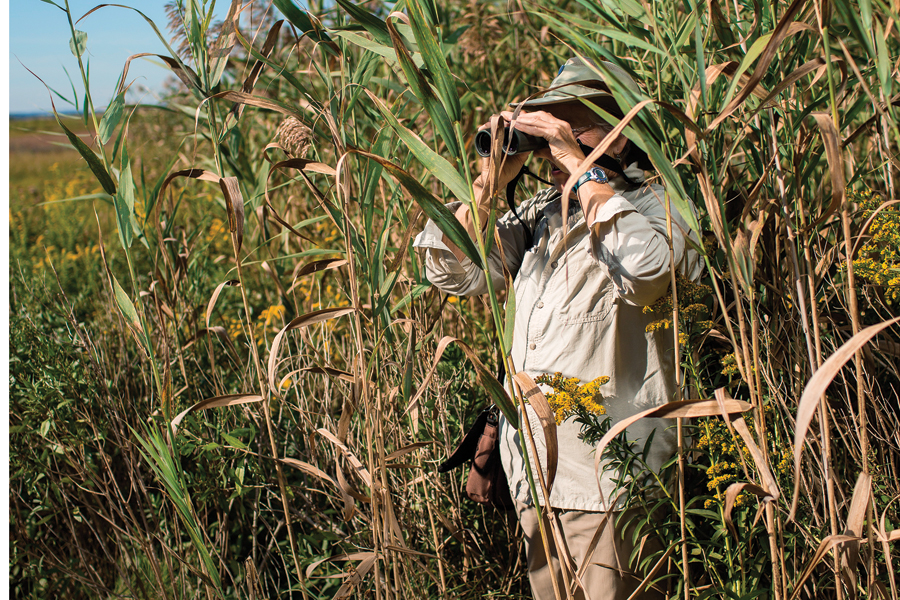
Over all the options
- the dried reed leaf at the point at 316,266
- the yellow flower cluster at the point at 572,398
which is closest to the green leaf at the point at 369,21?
the dried reed leaf at the point at 316,266

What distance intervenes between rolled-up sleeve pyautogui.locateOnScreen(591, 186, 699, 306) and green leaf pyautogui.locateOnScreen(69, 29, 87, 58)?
0.89 metres

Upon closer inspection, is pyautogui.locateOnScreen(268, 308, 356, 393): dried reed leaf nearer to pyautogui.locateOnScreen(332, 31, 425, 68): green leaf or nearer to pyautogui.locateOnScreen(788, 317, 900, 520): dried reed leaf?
pyautogui.locateOnScreen(332, 31, 425, 68): green leaf

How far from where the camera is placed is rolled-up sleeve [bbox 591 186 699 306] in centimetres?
104

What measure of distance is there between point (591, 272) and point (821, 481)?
1.72 feet

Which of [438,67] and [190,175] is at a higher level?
[438,67]

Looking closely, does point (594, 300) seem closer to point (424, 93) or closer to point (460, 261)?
point (460, 261)

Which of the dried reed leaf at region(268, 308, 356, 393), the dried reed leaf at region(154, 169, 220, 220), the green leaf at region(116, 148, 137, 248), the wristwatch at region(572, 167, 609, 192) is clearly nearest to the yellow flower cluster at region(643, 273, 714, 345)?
the wristwatch at region(572, 167, 609, 192)

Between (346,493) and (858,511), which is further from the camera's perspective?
(346,493)

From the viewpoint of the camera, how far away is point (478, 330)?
202cm

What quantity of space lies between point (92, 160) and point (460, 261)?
733 millimetres

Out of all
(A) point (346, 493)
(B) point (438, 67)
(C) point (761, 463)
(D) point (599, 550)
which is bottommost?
(D) point (599, 550)

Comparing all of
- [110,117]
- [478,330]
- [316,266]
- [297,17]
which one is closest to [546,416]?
[316,266]

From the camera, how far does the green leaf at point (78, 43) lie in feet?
3.16

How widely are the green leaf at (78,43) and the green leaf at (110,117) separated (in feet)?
0.26
